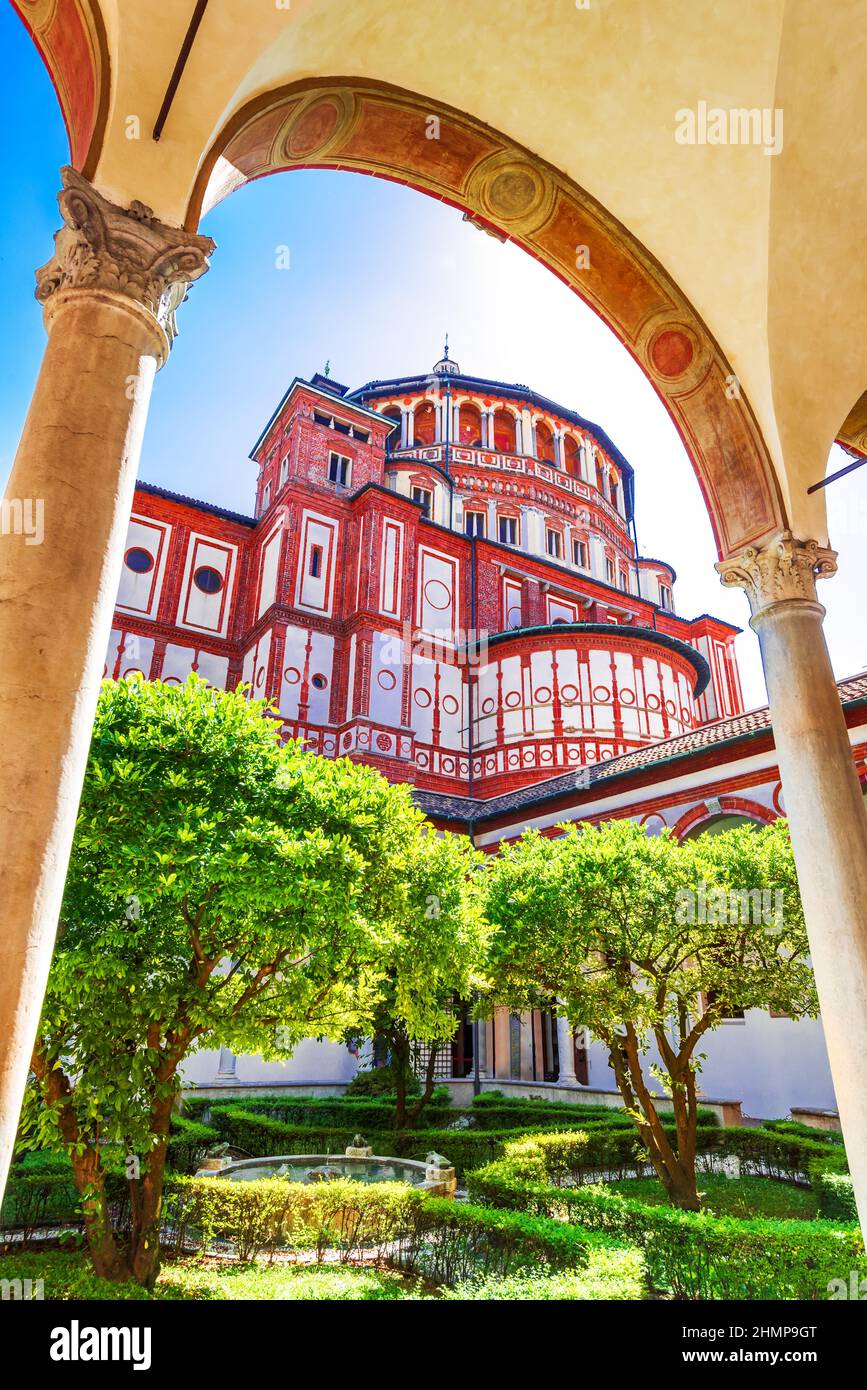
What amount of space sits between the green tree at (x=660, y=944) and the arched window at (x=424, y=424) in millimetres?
28031

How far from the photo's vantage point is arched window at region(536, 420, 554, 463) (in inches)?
1419

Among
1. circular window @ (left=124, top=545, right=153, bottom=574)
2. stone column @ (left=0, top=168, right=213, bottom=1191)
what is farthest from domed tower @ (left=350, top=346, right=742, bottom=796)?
stone column @ (left=0, top=168, right=213, bottom=1191)

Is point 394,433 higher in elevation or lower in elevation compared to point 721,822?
higher

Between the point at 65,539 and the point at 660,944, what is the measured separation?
26.3 ft

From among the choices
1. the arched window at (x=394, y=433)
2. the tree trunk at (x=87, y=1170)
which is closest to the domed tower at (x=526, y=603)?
the arched window at (x=394, y=433)

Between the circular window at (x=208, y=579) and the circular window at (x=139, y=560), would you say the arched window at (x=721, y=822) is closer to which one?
the circular window at (x=208, y=579)

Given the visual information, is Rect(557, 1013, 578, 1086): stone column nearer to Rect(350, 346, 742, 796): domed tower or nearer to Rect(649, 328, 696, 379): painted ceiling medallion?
Rect(350, 346, 742, 796): domed tower

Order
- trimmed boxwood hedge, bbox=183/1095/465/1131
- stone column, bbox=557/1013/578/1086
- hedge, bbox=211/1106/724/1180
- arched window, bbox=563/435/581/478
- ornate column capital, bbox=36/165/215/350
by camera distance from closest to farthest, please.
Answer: ornate column capital, bbox=36/165/215/350, hedge, bbox=211/1106/724/1180, trimmed boxwood hedge, bbox=183/1095/465/1131, stone column, bbox=557/1013/578/1086, arched window, bbox=563/435/581/478

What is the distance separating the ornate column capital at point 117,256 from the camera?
3350 millimetres

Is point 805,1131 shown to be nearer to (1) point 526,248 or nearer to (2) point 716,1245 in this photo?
(2) point 716,1245

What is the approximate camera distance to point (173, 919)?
5766 millimetres

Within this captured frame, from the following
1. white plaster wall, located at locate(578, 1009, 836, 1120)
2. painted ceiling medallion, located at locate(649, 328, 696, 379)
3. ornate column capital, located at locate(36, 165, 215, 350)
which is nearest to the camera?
ornate column capital, located at locate(36, 165, 215, 350)

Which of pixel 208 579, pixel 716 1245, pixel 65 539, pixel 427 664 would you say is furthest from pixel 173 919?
pixel 208 579

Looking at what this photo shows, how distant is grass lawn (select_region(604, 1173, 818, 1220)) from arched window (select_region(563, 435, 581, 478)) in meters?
30.1
